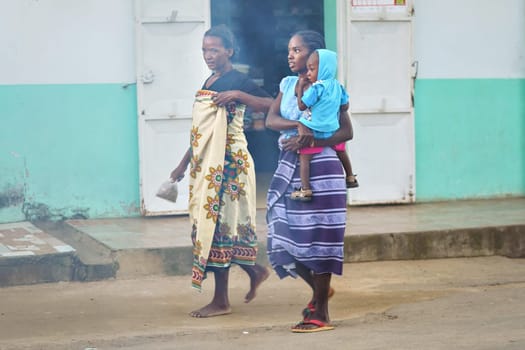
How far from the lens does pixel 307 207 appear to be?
5.59 meters

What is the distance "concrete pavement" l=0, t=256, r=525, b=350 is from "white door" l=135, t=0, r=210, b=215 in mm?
1602

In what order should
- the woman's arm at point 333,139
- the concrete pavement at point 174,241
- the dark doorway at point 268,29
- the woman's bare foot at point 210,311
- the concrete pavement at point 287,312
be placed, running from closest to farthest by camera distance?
the concrete pavement at point 287,312 < the woman's arm at point 333,139 < the woman's bare foot at point 210,311 < the concrete pavement at point 174,241 < the dark doorway at point 268,29

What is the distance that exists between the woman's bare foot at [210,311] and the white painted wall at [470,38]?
433 cm

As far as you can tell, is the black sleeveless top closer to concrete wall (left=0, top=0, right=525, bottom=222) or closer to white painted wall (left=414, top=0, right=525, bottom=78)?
concrete wall (left=0, top=0, right=525, bottom=222)

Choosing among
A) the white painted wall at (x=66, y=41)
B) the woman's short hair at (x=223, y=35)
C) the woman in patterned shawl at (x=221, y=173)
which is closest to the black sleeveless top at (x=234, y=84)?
the woman in patterned shawl at (x=221, y=173)

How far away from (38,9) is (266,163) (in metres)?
4.63

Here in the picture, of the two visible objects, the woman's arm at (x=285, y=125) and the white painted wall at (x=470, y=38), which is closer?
the woman's arm at (x=285, y=125)

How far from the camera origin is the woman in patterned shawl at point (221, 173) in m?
6.05

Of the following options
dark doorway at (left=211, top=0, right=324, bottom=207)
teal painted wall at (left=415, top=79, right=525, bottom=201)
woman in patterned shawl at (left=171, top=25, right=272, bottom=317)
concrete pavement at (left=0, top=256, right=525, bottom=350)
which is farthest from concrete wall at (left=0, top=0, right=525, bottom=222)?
woman in patterned shawl at (left=171, top=25, right=272, bottom=317)

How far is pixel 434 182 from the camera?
988 centimetres

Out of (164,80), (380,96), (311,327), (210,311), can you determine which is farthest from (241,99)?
(380,96)

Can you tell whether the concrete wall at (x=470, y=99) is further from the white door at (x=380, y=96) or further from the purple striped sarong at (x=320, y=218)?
the purple striped sarong at (x=320, y=218)

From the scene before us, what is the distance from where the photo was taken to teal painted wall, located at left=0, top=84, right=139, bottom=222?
28.6 feet

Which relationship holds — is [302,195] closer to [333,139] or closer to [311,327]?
[333,139]
